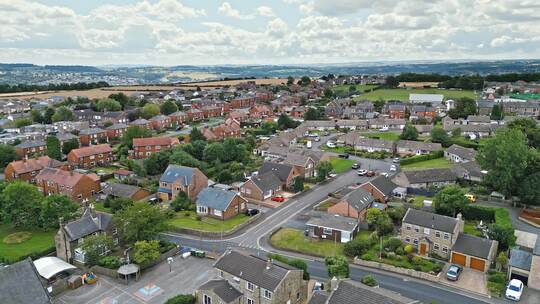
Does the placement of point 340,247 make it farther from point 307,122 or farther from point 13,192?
point 307,122

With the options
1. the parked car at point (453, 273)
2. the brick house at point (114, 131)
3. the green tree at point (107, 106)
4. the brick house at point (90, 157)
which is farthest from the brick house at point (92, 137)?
the parked car at point (453, 273)

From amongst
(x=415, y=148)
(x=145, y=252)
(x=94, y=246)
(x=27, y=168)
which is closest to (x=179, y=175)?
(x=94, y=246)

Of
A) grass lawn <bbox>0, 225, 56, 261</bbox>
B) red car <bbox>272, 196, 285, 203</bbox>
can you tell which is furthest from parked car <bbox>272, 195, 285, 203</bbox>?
grass lawn <bbox>0, 225, 56, 261</bbox>

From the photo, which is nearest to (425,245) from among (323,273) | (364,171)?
(323,273)

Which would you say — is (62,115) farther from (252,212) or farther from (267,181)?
(252,212)

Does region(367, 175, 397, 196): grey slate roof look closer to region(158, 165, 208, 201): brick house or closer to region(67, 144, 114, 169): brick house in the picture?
region(158, 165, 208, 201): brick house
